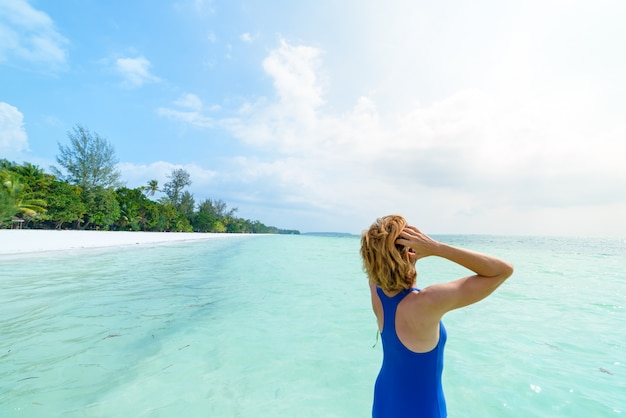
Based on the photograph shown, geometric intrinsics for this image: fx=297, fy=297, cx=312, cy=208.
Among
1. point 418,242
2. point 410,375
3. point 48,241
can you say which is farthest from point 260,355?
point 48,241

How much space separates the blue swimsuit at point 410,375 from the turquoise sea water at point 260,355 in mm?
2007

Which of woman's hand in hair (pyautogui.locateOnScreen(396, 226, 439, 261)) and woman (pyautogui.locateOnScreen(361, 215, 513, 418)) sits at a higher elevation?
woman's hand in hair (pyautogui.locateOnScreen(396, 226, 439, 261))

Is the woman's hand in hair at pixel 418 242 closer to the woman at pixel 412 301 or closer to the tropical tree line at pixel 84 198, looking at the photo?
the woman at pixel 412 301

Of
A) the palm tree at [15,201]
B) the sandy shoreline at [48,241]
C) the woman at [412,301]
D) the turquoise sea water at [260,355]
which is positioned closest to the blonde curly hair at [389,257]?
the woman at [412,301]

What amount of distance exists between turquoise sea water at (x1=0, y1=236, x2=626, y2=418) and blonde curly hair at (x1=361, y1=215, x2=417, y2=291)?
8.23ft

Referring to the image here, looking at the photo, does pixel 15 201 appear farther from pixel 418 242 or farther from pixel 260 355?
pixel 418 242

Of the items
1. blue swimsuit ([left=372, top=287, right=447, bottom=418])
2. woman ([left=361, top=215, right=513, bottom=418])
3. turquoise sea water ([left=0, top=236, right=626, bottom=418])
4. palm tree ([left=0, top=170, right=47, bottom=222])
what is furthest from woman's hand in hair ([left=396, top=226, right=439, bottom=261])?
palm tree ([left=0, top=170, right=47, bottom=222])

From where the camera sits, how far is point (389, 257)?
1.39 m

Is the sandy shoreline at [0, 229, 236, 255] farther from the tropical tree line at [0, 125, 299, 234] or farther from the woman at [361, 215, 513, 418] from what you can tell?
the woman at [361, 215, 513, 418]

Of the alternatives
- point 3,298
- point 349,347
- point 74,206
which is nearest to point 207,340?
point 349,347

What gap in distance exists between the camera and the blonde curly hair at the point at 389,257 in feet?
4.52

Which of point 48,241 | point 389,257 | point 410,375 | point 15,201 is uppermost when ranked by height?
point 15,201

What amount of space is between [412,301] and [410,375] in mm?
422

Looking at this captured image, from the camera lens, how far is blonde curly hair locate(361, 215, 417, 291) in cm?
138
